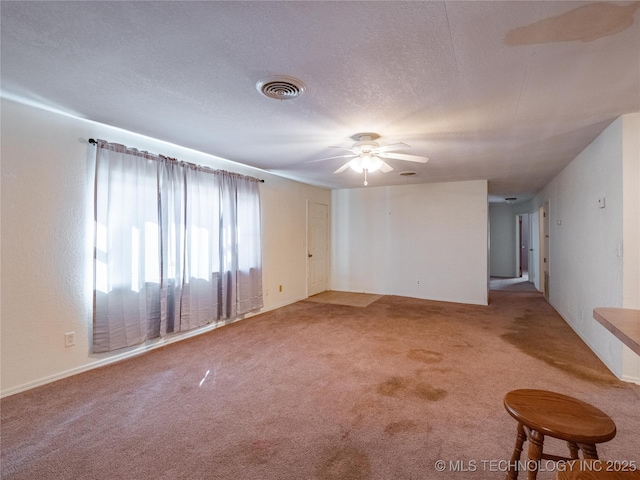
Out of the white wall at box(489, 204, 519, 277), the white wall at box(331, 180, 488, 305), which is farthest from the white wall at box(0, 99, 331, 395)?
the white wall at box(489, 204, 519, 277)

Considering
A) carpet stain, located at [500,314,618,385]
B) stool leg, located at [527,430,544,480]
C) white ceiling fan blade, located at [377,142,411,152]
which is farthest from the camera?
Result: white ceiling fan blade, located at [377,142,411,152]

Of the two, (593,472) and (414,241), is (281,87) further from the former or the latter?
(414,241)

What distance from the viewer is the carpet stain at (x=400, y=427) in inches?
78.2

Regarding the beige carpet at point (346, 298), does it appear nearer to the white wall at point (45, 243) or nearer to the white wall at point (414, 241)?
the white wall at point (414, 241)

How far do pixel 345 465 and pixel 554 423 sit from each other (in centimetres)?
108

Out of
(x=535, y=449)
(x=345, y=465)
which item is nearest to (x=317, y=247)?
(x=345, y=465)

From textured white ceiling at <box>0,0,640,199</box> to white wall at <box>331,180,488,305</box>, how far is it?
2725 mm

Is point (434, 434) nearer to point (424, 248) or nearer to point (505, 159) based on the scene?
point (505, 159)

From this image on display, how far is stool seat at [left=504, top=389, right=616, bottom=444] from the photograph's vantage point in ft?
3.52


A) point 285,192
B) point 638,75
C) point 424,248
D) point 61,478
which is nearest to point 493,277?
point 424,248

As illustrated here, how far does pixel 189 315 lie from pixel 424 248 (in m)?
4.49

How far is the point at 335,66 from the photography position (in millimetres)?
1854

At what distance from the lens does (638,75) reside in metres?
1.95

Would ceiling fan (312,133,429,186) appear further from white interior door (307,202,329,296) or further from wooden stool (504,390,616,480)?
white interior door (307,202,329,296)
